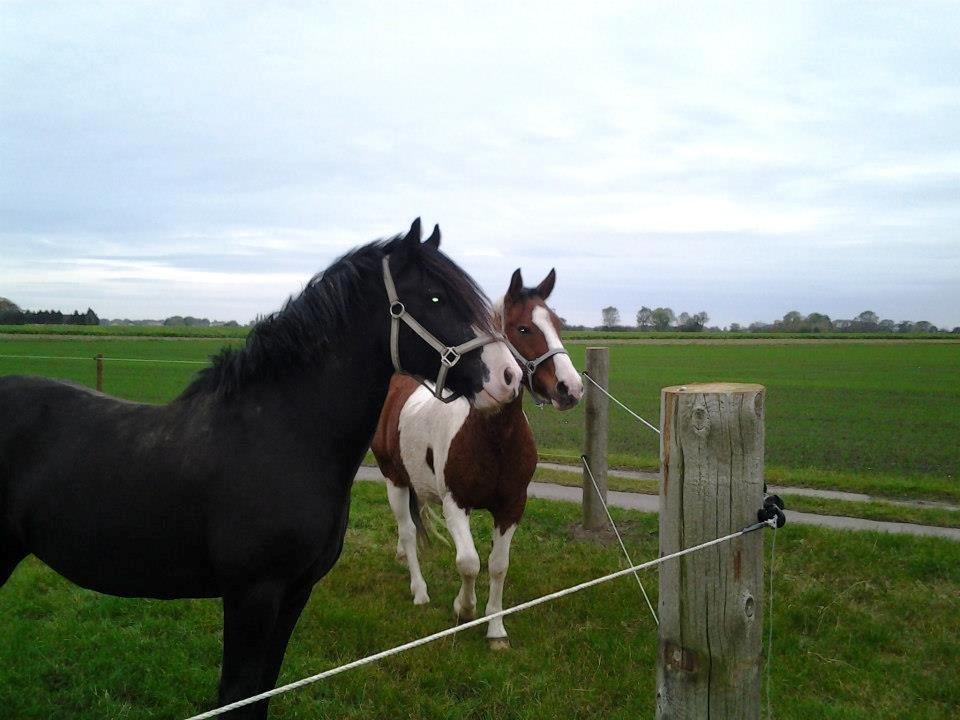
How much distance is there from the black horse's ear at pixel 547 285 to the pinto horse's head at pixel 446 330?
93.6 inches

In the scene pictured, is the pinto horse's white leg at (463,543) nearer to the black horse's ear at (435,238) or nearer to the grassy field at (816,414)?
the black horse's ear at (435,238)

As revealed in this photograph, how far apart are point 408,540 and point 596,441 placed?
228 cm

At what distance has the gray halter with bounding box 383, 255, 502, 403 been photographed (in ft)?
7.75

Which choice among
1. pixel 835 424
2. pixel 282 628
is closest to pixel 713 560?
pixel 282 628

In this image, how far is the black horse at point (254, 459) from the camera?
2.30m

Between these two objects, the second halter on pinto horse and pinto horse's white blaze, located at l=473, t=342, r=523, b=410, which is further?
the second halter on pinto horse

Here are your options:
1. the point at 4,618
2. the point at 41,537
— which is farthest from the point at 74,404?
the point at 4,618

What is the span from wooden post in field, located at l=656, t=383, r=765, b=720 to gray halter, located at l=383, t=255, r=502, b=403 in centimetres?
75

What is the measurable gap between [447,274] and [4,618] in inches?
163

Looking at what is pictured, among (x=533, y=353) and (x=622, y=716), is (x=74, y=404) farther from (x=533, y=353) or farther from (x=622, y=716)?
(x=622, y=716)

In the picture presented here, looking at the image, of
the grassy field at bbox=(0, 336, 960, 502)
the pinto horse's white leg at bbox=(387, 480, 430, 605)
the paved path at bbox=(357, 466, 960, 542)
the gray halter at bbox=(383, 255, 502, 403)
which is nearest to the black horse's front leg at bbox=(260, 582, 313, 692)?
the gray halter at bbox=(383, 255, 502, 403)

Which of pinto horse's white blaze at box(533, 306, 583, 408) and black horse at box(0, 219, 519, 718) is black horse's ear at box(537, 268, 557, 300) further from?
black horse at box(0, 219, 519, 718)

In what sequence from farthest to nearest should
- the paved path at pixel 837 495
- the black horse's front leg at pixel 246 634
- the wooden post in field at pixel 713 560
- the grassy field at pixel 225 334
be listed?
the grassy field at pixel 225 334, the paved path at pixel 837 495, the black horse's front leg at pixel 246 634, the wooden post in field at pixel 713 560

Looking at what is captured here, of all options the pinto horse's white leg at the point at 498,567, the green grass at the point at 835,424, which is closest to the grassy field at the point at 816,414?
the green grass at the point at 835,424
